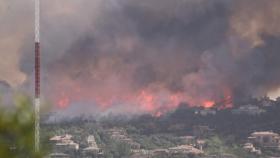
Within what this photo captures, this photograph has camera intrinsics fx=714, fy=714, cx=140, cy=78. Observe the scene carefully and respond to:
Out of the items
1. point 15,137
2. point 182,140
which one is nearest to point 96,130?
point 182,140

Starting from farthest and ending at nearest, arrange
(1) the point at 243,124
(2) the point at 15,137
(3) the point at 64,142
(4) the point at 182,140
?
(1) the point at 243,124 → (4) the point at 182,140 → (3) the point at 64,142 → (2) the point at 15,137

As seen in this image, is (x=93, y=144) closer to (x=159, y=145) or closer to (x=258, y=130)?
(x=159, y=145)

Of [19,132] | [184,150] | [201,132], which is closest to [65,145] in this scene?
[184,150]

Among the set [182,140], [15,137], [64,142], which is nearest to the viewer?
[15,137]

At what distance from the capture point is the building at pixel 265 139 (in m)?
84.6

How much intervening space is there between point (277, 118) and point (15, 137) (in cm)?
8510

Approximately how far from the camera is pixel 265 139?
86625 millimetres

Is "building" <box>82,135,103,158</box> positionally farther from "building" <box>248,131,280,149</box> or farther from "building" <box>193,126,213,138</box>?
"building" <box>248,131,280,149</box>

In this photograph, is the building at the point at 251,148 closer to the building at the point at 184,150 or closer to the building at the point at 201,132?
the building at the point at 184,150

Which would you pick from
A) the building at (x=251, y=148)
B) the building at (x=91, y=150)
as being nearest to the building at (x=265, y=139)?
the building at (x=251, y=148)

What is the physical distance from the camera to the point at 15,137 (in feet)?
30.8

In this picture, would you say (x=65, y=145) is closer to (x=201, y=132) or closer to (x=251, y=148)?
(x=201, y=132)

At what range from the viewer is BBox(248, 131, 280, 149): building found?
8462 cm

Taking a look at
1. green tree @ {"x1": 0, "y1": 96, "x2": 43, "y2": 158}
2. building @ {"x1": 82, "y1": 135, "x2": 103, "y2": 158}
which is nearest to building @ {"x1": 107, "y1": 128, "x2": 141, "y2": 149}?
building @ {"x1": 82, "y1": 135, "x2": 103, "y2": 158}
